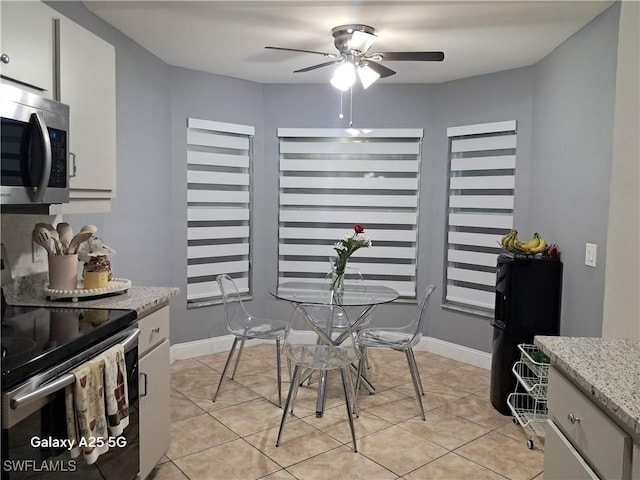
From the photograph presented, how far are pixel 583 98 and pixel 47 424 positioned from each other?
3246mm

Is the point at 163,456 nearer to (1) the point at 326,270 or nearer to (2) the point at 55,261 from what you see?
(2) the point at 55,261

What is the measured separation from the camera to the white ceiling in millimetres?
2949

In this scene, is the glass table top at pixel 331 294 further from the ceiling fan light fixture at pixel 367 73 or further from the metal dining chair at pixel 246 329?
the ceiling fan light fixture at pixel 367 73

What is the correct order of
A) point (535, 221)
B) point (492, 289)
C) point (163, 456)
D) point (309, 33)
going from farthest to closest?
point (492, 289)
point (535, 221)
point (309, 33)
point (163, 456)

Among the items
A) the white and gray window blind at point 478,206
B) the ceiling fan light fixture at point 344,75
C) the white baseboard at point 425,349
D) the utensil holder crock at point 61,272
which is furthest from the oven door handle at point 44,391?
the white and gray window blind at point 478,206

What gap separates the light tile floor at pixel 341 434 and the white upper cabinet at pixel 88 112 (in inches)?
55.4

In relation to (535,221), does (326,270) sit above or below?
below

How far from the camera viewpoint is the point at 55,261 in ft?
8.00

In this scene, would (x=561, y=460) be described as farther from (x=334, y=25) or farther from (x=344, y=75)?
(x=334, y=25)

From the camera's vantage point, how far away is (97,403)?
71.0 inches

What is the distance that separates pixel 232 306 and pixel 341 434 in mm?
1848

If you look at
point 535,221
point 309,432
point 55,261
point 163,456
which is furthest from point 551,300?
point 55,261

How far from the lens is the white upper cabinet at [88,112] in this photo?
7.68 ft

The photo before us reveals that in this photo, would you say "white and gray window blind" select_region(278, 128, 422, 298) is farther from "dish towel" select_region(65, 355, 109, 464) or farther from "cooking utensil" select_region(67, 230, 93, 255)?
"dish towel" select_region(65, 355, 109, 464)
